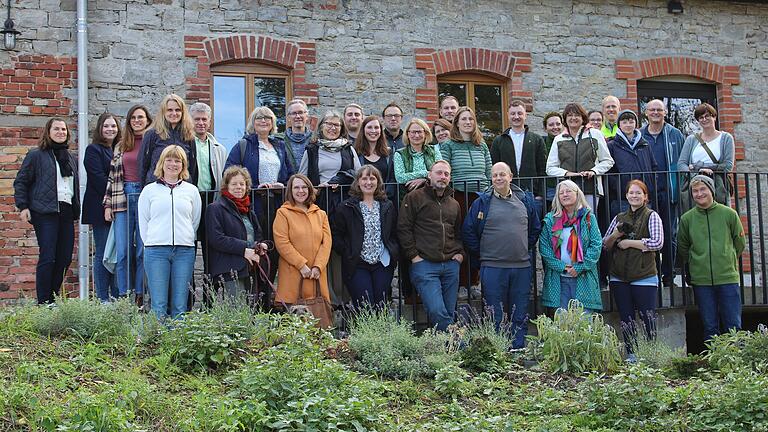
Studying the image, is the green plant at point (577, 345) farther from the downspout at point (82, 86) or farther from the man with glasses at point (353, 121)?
the downspout at point (82, 86)

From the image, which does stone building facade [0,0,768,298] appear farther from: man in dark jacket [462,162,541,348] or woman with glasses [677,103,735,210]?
man in dark jacket [462,162,541,348]

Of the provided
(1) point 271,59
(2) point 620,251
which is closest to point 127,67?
(1) point 271,59

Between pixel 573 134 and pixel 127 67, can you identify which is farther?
pixel 127 67

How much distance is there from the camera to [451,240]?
8.20 meters

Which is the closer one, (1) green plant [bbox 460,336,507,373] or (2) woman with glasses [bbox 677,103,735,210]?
(1) green plant [bbox 460,336,507,373]

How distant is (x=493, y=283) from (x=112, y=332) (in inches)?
126

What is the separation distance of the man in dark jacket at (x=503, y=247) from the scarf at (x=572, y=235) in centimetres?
19

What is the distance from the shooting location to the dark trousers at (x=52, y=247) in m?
8.48

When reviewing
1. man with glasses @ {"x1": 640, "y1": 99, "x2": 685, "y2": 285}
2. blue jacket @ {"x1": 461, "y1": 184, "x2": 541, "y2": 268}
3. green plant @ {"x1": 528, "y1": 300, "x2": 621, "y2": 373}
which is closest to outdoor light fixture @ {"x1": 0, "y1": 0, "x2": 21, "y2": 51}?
blue jacket @ {"x1": 461, "y1": 184, "x2": 541, "y2": 268}

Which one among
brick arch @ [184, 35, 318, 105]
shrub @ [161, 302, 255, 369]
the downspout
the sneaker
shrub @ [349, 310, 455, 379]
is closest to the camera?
shrub @ [161, 302, 255, 369]

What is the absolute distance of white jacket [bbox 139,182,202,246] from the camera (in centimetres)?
775

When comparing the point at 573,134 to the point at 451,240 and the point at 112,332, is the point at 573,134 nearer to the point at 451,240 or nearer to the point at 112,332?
the point at 451,240

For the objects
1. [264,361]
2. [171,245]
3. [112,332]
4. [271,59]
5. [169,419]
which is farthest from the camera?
[271,59]

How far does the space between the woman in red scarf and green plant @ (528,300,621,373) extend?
2433 mm
